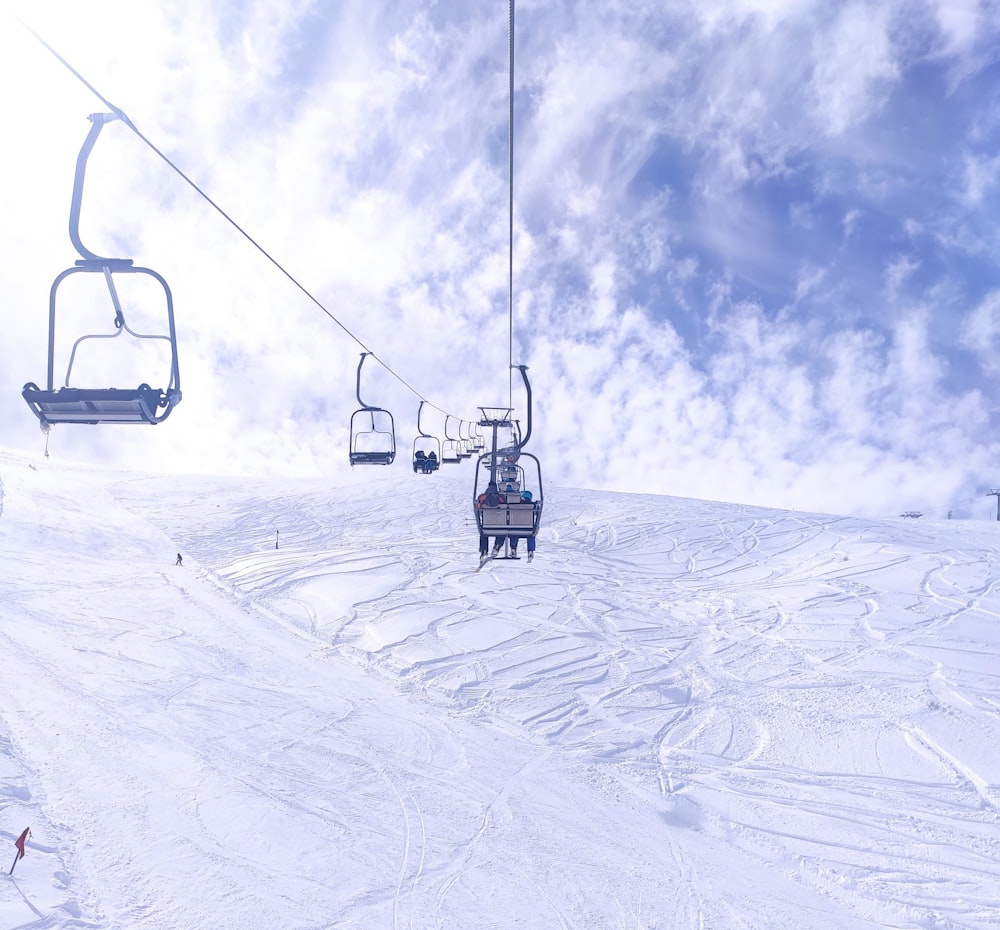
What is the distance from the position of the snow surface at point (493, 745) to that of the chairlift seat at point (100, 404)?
5204mm

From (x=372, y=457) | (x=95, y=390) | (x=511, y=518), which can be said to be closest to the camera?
(x=95, y=390)

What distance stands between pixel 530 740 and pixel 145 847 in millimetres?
6493

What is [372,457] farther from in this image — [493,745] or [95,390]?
[95,390]

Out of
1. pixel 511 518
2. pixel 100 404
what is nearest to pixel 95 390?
pixel 100 404

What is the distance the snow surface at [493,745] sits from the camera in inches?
295

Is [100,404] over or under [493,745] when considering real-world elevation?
over

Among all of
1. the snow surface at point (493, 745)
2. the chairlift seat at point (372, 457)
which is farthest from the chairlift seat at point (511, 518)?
the snow surface at point (493, 745)

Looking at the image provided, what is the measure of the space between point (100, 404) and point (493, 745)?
363 inches

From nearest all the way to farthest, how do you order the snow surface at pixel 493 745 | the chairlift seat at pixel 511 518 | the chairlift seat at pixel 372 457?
1. the snow surface at pixel 493 745
2. the chairlift seat at pixel 511 518
3. the chairlift seat at pixel 372 457

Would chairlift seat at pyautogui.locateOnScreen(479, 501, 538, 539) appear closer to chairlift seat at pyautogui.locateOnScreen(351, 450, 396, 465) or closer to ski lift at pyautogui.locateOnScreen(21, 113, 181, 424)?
chairlift seat at pyautogui.locateOnScreen(351, 450, 396, 465)

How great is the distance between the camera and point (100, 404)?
5.01 metres

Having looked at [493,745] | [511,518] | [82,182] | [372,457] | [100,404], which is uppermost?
[82,182]

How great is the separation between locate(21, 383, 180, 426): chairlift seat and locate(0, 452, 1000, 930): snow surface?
17.1 ft

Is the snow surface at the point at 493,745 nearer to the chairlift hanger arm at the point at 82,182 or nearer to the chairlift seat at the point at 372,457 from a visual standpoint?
the chairlift seat at the point at 372,457
